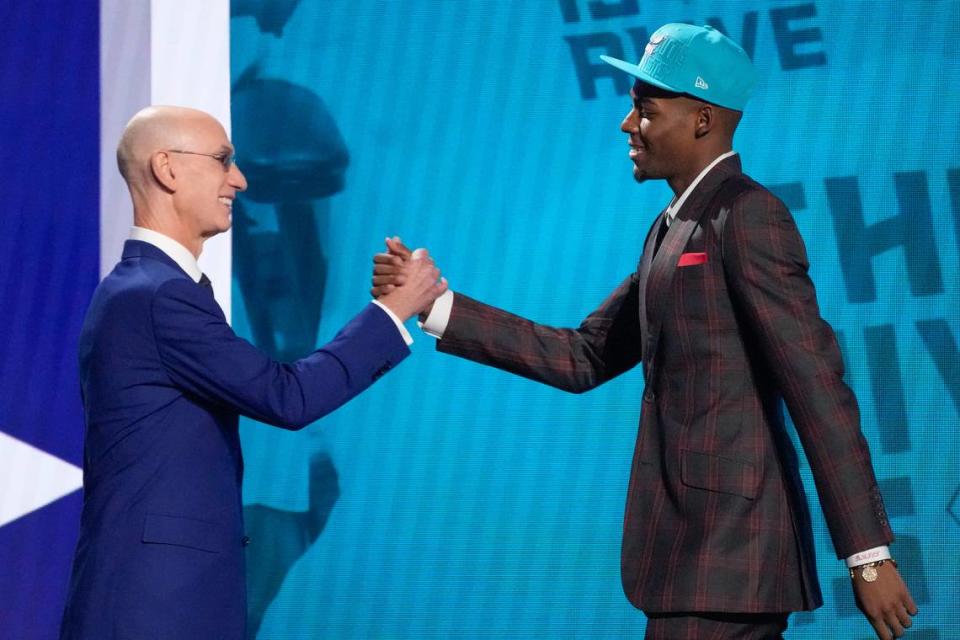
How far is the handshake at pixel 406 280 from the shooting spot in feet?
7.48

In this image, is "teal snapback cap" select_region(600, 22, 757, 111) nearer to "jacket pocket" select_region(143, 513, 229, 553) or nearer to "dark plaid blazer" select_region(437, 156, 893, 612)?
"dark plaid blazer" select_region(437, 156, 893, 612)

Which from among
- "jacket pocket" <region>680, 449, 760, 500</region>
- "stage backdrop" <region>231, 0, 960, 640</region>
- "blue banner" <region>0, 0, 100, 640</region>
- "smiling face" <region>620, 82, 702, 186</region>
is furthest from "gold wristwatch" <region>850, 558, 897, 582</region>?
"blue banner" <region>0, 0, 100, 640</region>

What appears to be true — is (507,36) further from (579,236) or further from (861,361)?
(861,361)

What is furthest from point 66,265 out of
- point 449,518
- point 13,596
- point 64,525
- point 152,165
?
point 152,165

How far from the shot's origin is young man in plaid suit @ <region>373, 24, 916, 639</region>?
6.35 ft

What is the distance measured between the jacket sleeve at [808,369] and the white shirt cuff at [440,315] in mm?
647

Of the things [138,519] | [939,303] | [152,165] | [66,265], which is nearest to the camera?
[138,519]

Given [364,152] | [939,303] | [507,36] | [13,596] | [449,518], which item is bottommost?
[13,596]

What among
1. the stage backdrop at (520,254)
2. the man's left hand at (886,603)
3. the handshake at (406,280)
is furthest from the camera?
the stage backdrop at (520,254)

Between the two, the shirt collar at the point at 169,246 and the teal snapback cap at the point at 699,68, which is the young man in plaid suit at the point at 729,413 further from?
the shirt collar at the point at 169,246

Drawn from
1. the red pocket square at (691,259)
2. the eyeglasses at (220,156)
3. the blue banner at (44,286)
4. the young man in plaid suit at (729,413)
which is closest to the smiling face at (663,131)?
the young man in plaid suit at (729,413)

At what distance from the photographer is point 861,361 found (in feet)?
11.0

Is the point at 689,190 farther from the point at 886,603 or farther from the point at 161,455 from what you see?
the point at 161,455

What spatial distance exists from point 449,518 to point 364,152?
102cm
